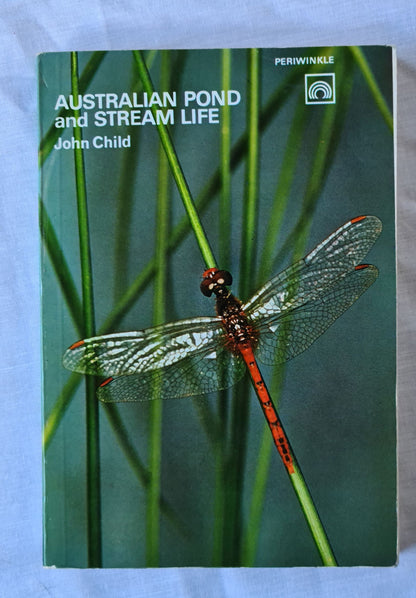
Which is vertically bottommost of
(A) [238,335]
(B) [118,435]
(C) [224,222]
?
(B) [118,435]

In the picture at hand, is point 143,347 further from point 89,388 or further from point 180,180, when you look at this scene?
point 180,180

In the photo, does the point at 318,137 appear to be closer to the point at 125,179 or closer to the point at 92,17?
the point at 125,179

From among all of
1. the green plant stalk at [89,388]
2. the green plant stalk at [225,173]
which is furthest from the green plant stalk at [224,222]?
the green plant stalk at [89,388]

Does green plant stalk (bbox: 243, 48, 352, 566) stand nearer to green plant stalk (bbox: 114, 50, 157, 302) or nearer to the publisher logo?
the publisher logo

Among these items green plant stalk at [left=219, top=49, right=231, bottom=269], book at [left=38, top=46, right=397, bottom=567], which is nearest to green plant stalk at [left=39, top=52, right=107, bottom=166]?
book at [left=38, top=46, right=397, bottom=567]

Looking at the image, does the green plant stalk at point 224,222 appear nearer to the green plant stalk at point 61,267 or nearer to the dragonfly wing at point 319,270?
the dragonfly wing at point 319,270

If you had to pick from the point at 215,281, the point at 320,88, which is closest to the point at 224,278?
the point at 215,281
